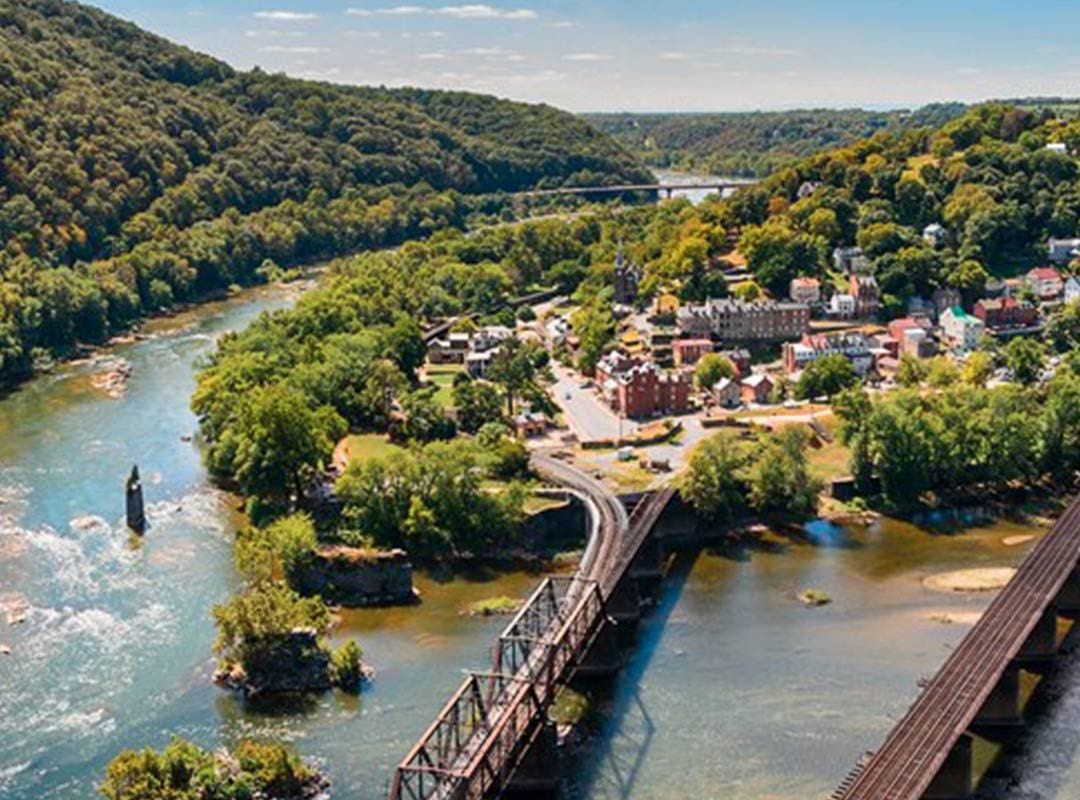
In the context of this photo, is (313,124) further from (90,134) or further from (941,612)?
(941,612)

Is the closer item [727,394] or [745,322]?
[727,394]

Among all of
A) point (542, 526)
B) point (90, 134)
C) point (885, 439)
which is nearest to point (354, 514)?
point (542, 526)

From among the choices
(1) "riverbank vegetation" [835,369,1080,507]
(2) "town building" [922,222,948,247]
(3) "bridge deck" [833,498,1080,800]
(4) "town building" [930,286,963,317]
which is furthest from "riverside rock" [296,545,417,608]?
(2) "town building" [922,222,948,247]

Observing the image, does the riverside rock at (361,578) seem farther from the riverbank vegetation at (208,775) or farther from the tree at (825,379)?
the tree at (825,379)

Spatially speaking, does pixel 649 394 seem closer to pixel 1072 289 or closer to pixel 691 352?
pixel 691 352

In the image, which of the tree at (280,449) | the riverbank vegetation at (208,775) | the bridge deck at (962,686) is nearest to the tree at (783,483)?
the bridge deck at (962,686)

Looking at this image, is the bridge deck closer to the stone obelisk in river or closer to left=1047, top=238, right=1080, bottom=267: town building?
the stone obelisk in river

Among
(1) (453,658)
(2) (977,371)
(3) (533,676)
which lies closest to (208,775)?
(3) (533,676)
